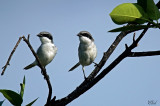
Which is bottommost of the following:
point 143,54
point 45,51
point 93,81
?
point 45,51

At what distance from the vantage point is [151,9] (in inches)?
64.7

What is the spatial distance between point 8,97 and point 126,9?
1.24m

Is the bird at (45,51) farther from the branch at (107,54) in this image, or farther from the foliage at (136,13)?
the foliage at (136,13)

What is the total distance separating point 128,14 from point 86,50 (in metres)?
5.23

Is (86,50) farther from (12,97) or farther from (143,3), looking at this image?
(143,3)

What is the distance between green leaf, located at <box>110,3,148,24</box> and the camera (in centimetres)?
155

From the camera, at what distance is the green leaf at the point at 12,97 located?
7.10 feet

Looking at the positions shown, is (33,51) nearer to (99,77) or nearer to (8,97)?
(8,97)

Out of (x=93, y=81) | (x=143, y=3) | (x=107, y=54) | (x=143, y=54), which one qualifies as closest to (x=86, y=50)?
(x=107, y=54)

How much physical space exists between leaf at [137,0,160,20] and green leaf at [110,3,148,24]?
28 mm

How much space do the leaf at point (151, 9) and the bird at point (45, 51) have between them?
417 cm

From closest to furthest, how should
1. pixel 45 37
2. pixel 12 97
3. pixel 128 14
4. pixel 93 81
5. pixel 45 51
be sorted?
pixel 128 14, pixel 12 97, pixel 93 81, pixel 45 51, pixel 45 37

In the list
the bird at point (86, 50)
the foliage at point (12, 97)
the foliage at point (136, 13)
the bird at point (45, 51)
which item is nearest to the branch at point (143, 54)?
the foliage at point (136, 13)

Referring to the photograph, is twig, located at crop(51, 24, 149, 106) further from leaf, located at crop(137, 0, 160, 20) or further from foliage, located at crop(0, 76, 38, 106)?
foliage, located at crop(0, 76, 38, 106)
